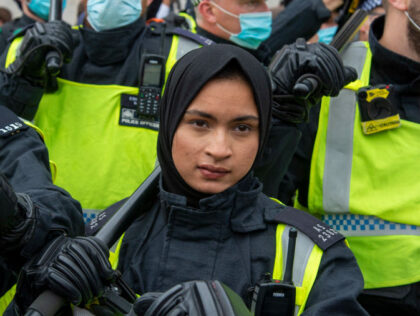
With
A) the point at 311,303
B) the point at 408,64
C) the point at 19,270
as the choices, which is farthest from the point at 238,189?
the point at 408,64

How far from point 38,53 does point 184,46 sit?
0.67 metres

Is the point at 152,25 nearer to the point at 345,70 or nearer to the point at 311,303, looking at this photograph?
the point at 345,70

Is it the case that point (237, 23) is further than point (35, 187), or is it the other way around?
point (237, 23)

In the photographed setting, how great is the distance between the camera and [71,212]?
236cm

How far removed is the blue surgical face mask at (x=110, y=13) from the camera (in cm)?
365

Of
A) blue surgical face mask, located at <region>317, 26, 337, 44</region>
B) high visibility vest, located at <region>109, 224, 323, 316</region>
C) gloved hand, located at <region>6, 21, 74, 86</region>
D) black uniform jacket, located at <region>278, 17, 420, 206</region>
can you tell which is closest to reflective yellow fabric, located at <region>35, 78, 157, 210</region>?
gloved hand, located at <region>6, 21, 74, 86</region>

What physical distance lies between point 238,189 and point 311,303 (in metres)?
0.41

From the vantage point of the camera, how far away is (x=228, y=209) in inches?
90.7

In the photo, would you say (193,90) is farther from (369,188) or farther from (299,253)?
(369,188)

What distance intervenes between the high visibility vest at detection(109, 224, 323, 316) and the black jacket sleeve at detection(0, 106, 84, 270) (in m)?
0.64

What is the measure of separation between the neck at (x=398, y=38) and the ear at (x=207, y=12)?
1.14m

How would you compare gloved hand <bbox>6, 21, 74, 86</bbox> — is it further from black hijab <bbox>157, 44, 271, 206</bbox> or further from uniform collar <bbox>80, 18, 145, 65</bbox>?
black hijab <bbox>157, 44, 271, 206</bbox>

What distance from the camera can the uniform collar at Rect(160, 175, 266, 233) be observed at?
7.48ft

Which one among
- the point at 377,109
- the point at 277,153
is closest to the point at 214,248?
the point at 277,153
